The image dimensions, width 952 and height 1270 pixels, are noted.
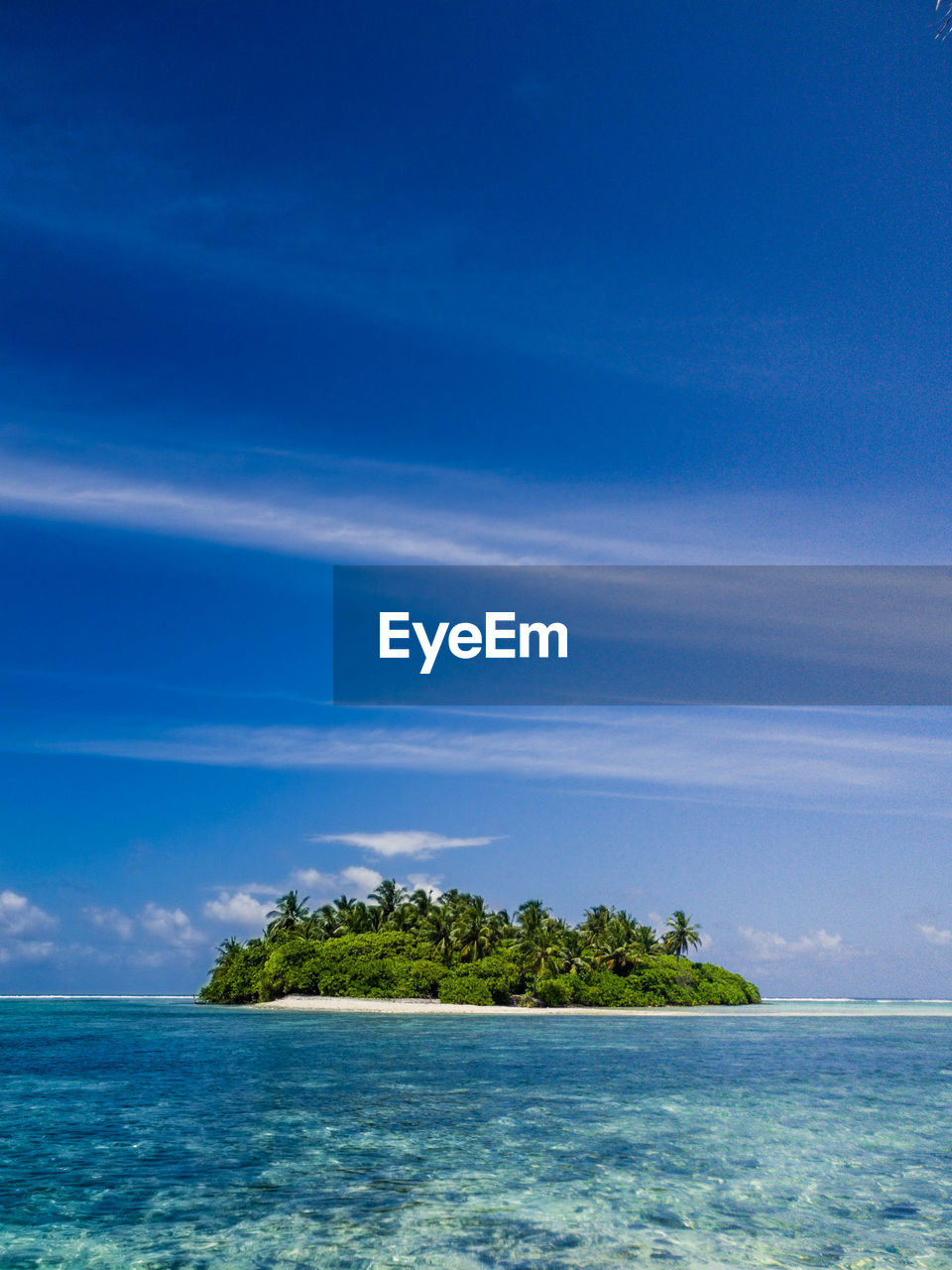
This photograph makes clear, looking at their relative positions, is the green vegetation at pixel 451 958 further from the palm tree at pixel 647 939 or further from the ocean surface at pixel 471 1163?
the ocean surface at pixel 471 1163

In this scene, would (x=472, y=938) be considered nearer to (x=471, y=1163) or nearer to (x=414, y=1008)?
(x=414, y=1008)

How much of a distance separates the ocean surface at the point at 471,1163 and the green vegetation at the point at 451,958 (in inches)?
1871

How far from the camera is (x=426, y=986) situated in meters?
89.9

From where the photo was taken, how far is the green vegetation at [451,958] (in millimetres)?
90125

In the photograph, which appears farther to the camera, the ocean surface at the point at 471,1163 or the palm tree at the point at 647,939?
the palm tree at the point at 647,939

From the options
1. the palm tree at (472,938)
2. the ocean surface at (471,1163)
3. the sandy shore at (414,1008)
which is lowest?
the sandy shore at (414,1008)

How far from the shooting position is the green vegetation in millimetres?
90125

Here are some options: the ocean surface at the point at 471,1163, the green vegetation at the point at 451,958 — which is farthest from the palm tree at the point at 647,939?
the ocean surface at the point at 471,1163

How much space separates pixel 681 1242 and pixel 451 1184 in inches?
200

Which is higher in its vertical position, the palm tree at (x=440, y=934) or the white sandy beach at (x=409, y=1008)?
the palm tree at (x=440, y=934)

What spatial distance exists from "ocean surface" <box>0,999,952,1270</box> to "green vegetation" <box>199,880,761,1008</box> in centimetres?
4753

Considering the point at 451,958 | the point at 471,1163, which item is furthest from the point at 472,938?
the point at 471,1163

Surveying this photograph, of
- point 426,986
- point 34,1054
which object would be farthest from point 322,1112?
point 426,986

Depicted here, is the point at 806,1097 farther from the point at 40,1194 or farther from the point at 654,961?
the point at 654,961
